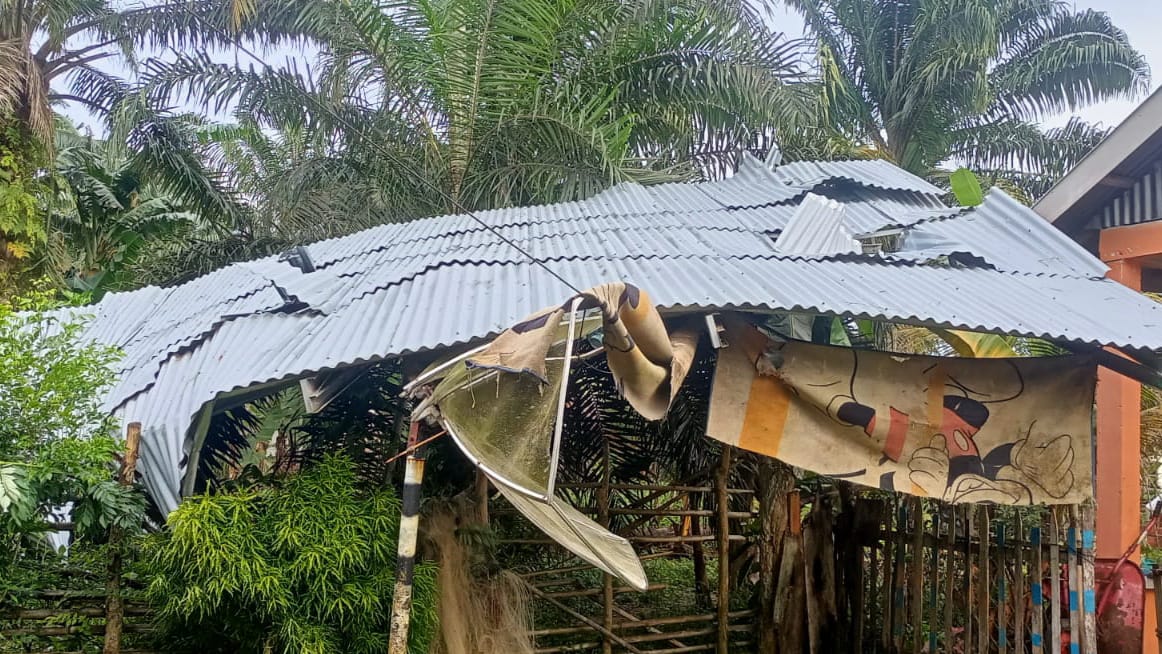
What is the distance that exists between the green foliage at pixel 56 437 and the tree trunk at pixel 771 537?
4152mm

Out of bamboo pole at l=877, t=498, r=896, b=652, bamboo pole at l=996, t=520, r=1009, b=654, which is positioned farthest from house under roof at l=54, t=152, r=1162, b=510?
bamboo pole at l=877, t=498, r=896, b=652

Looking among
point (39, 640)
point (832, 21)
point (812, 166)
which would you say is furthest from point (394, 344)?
point (832, 21)

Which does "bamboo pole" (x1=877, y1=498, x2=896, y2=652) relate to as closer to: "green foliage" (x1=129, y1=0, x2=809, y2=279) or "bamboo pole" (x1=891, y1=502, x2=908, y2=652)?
"bamboo pole" (x1=891, y1=502, x2=908, y2=652)

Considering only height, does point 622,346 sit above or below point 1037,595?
above

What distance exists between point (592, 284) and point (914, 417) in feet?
6.09

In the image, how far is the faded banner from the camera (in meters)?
4.78

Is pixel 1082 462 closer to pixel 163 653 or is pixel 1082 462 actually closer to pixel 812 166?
pixel 812 166

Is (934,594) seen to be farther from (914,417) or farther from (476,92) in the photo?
(476,92)

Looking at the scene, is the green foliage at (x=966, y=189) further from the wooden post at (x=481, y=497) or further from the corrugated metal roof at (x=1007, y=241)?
the wooden post at (x=481, y=497)

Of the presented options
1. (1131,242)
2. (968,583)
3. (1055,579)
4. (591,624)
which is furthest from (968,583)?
(1131,242)

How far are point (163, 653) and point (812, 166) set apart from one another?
20.1ft

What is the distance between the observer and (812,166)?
791 cm

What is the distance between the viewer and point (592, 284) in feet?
15.7

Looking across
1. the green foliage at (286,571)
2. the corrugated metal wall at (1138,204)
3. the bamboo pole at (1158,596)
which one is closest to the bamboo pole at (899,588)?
the bamboo pole at (1158,596)
